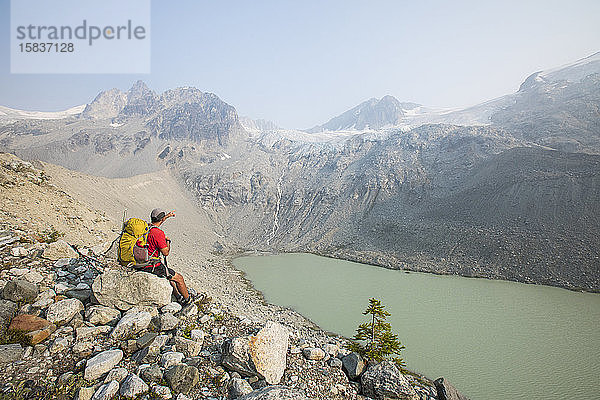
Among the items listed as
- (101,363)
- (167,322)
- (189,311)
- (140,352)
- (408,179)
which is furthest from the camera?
(408,179)

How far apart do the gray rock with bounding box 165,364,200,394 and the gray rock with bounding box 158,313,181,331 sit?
1246 millimetres

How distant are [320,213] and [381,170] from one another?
15305 mm

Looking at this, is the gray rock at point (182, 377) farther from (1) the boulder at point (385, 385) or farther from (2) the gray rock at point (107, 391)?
(1) the boulder at point (385, 385)

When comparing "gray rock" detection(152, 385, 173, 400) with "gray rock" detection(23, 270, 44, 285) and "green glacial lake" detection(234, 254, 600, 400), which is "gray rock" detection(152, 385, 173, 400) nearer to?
"gray rock" detection(23, 270, 44, 285)

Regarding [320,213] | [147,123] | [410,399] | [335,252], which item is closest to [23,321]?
[410,399]

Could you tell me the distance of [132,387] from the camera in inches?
165

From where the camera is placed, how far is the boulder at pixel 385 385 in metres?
5.54

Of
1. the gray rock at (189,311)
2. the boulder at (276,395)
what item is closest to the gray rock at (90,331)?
the gray rock at (189,311)

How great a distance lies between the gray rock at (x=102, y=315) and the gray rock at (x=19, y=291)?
1126mm

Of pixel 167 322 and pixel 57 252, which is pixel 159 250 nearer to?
pixel 167 322

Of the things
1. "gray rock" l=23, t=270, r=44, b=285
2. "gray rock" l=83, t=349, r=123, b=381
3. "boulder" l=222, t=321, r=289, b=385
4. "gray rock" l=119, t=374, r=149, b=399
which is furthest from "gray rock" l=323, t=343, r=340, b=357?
"gray rock" l=23, t=270, r=44, b=285

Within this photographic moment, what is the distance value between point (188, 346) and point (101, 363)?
4.33 ft

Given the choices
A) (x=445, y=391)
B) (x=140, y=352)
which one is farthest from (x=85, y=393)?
(x=445, y=391)

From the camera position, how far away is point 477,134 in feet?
182
